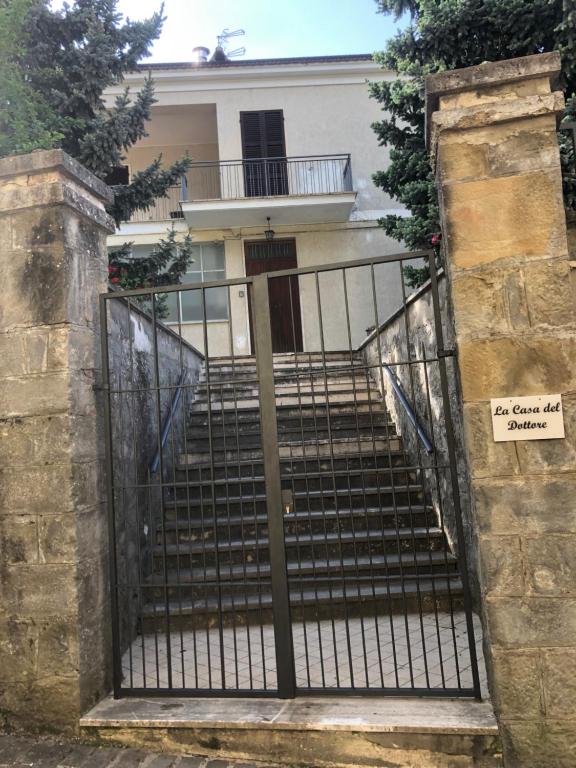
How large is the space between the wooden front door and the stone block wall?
17.3 feet

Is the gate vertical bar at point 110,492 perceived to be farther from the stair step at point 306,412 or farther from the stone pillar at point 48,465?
the stair step at point 306,412

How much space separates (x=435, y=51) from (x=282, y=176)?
6.77 metres

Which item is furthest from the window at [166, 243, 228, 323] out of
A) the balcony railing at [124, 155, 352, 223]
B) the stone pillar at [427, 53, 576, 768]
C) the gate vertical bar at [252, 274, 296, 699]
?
the stone pillar at [427, 53, 576, 768]

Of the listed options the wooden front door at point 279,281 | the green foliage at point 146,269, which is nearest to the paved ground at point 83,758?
the green foliage at point 146,269

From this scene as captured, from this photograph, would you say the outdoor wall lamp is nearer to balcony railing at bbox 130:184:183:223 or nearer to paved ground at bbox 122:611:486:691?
balcony railing at bbox 130:184:183:223

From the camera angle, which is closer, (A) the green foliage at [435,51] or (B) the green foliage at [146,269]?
(A) the green foliage at [435,51]

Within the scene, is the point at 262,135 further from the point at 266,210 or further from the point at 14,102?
the point at 14,102

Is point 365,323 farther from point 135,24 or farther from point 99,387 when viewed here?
point 99,387

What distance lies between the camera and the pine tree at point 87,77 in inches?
255

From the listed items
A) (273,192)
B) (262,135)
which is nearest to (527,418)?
(273,192)

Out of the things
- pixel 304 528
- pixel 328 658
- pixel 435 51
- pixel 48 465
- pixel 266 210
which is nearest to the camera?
pixel 48 465

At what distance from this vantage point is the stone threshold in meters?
2.65

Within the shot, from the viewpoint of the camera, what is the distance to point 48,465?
3148 millimetres

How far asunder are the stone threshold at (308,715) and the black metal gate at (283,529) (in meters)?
0.07
